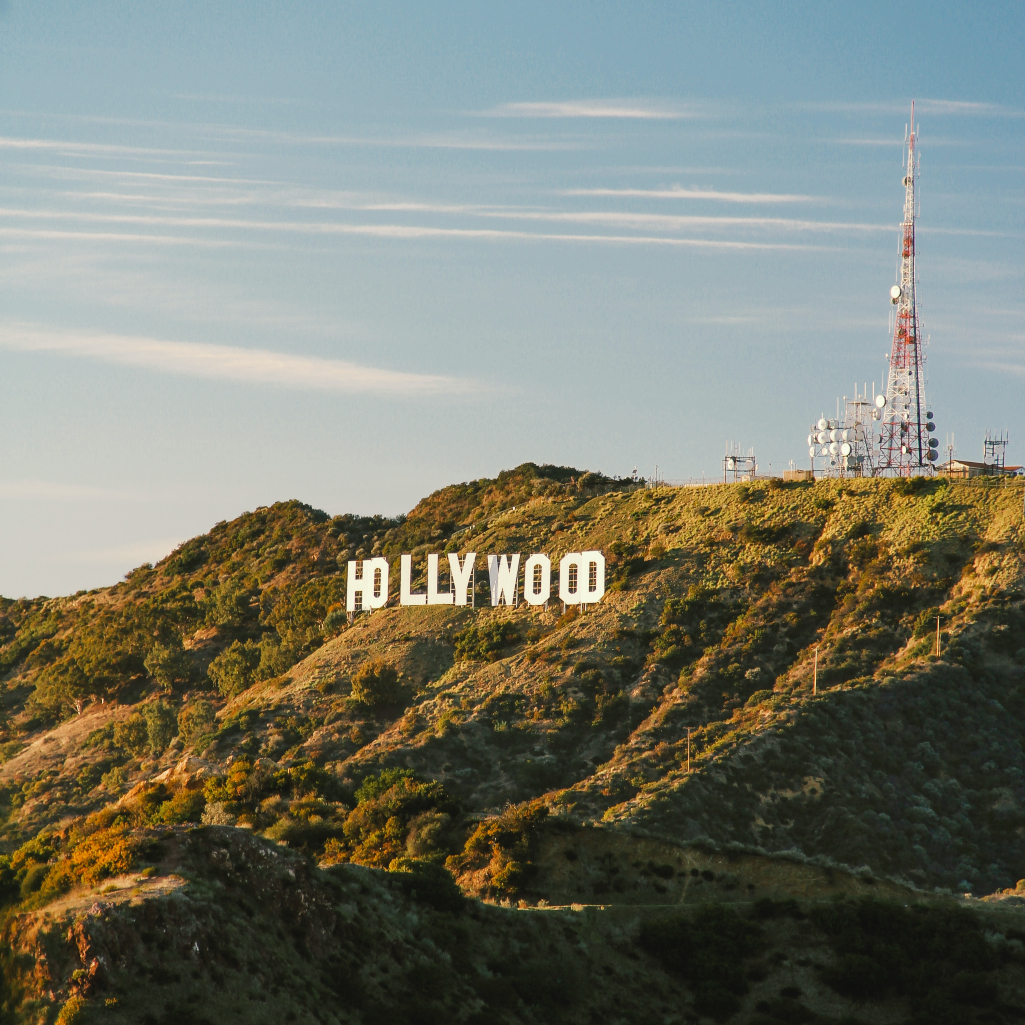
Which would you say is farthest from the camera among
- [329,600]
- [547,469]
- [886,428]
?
[547,469]

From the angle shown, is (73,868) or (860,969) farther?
(860,969)

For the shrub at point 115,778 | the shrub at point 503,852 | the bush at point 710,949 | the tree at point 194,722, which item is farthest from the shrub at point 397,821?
the shrub at point 115,778

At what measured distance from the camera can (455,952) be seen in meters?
A: 46.0

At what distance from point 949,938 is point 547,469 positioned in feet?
270

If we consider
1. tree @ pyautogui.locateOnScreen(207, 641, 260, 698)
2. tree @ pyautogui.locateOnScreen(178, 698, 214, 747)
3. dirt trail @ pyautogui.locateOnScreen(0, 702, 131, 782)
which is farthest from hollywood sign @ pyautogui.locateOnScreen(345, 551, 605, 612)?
dirt trail @ pyautogui.locateOnScreen(0, 702, 131, 782)

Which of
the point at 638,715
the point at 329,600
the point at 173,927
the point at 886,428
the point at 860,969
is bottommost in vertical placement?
the point at 860,969

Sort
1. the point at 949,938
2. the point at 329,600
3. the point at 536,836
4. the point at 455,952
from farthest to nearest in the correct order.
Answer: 1. the point at 329,600
2. the point at 536,836
3. the point at 949,938
4. the point at 455,952

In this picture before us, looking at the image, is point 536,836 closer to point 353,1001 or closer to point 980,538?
point 353,1001

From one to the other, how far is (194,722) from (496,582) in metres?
26.5

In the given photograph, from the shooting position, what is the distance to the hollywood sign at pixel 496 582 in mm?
91000

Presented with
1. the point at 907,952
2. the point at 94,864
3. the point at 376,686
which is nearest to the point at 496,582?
the point at 376,686

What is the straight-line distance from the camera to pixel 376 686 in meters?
86.2

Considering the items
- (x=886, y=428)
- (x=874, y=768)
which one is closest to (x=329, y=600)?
(x=886, y=428)

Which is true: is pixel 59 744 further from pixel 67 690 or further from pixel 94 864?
pixel 94 864
